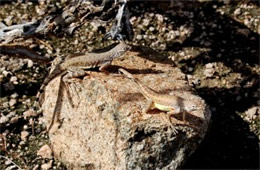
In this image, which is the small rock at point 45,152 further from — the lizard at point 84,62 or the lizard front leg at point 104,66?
the lizard front leg at point 104,66

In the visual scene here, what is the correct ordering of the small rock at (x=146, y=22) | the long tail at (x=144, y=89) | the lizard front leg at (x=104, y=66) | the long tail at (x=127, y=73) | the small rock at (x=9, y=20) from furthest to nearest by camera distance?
the small rock at (x=146, y=22)
the small rock at (x=9, y=20)
the lizard front leg at (x=104, y=66)
the long tail at (x=127, y=73)
the long tail at (x=144, y=89)

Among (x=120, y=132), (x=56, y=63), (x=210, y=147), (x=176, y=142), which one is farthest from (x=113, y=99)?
(x=210, y=147)

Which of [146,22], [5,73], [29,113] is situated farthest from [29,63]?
[146,22]

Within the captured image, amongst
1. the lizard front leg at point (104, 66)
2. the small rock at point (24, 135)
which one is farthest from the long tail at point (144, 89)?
the small rock at point (24, 135)

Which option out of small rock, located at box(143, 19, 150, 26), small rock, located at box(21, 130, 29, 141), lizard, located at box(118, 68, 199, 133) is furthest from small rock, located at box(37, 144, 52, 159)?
small rock, located at box(143, 19, 150, 26)

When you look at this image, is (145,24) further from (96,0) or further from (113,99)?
(113,99)

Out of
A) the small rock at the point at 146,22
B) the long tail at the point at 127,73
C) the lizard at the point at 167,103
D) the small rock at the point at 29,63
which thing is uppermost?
the long tail at the point at 127,73

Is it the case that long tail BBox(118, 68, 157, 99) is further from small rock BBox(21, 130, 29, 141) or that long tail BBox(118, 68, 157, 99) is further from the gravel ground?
small rock BBox(21, 130, 29, 141)
